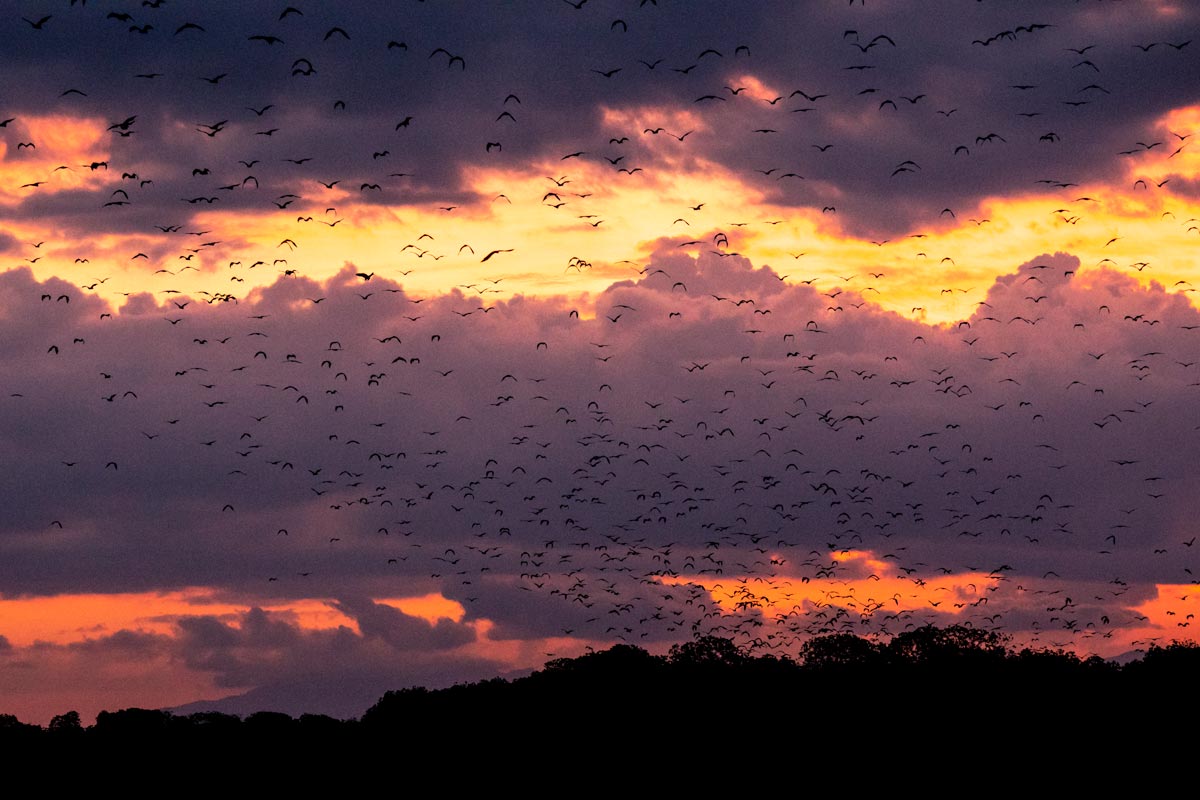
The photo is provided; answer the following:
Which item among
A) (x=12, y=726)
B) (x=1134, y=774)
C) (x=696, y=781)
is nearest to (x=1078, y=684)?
(x=1134, y=774)

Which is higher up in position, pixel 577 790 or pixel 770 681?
pixel 770 681

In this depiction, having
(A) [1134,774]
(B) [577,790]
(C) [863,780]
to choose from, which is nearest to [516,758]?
(B) [577,790]

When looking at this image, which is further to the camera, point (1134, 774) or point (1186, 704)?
point (1186, 704)

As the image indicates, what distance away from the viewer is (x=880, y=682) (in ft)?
551

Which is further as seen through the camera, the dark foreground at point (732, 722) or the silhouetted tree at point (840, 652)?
the silhouetted tree at point (840, 652)

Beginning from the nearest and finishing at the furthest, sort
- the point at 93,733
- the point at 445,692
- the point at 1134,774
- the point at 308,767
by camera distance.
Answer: the point at 1134,774
the point at 308,767
the point at 93,733
the point at 445,692

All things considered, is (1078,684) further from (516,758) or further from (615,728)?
(516,758)

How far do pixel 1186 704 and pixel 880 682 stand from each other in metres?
Result: 34.2

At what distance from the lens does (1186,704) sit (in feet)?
472

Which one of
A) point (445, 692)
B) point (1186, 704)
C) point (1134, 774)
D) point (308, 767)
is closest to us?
point (1134, 774)

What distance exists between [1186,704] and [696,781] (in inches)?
1814

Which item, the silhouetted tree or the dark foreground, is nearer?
the dark foreground

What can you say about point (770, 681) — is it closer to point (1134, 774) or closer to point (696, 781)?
point (696, 781)

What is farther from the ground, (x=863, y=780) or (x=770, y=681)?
(x=770, y=681)
